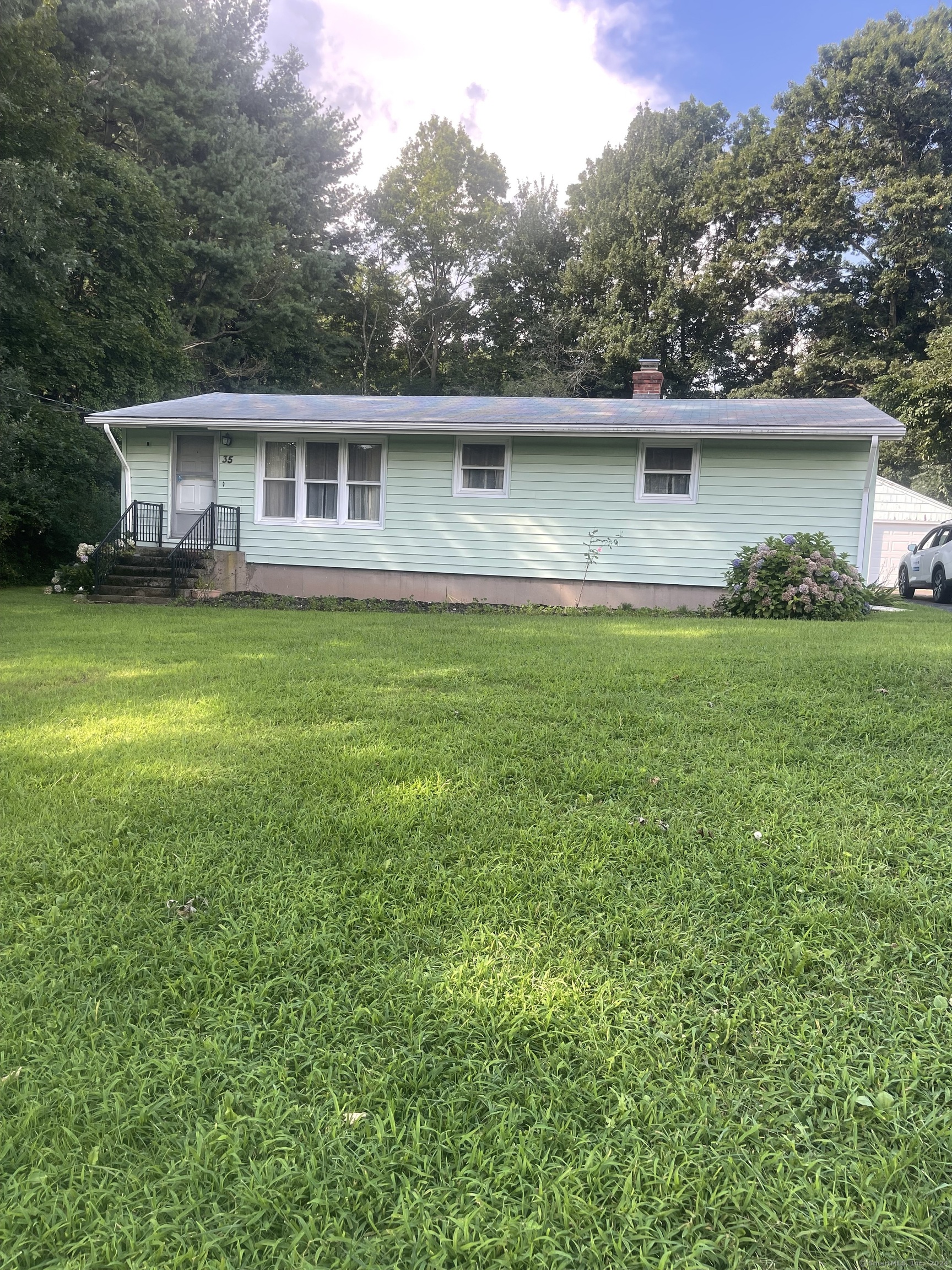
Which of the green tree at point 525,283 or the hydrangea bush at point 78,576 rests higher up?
the green tree at point 525,283

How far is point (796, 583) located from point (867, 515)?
6.59 ft

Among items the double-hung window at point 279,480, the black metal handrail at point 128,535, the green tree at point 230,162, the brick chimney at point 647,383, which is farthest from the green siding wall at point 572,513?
the green tree at point 230,162

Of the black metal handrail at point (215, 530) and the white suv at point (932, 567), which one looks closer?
the black metal handrail at point (215, 530)

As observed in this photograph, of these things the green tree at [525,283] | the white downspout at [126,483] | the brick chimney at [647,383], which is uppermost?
the green tree at [525,283]

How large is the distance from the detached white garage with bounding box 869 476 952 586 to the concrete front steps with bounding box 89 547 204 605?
55.4 feet

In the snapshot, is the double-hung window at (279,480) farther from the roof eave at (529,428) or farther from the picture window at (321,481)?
the roof eave at (529,428)

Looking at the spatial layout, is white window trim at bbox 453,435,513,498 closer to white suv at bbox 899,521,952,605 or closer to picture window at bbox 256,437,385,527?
picture window at bbox 256,437,385,527

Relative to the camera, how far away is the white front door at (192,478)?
14234 millimetres

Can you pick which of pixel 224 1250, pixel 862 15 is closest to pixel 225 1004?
pixel 224 1250

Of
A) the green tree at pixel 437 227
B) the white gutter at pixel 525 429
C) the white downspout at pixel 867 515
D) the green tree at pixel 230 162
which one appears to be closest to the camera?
the white gutter at pixel 525 429

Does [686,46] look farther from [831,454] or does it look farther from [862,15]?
[831,454]

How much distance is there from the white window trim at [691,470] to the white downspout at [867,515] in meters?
2.37

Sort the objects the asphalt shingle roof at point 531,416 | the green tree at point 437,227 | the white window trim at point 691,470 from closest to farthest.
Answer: the asphalt shingle roof at point 531,416
the white window trim at point 691,470
the green tree at point 437,227

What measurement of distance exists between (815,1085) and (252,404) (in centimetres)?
1515
